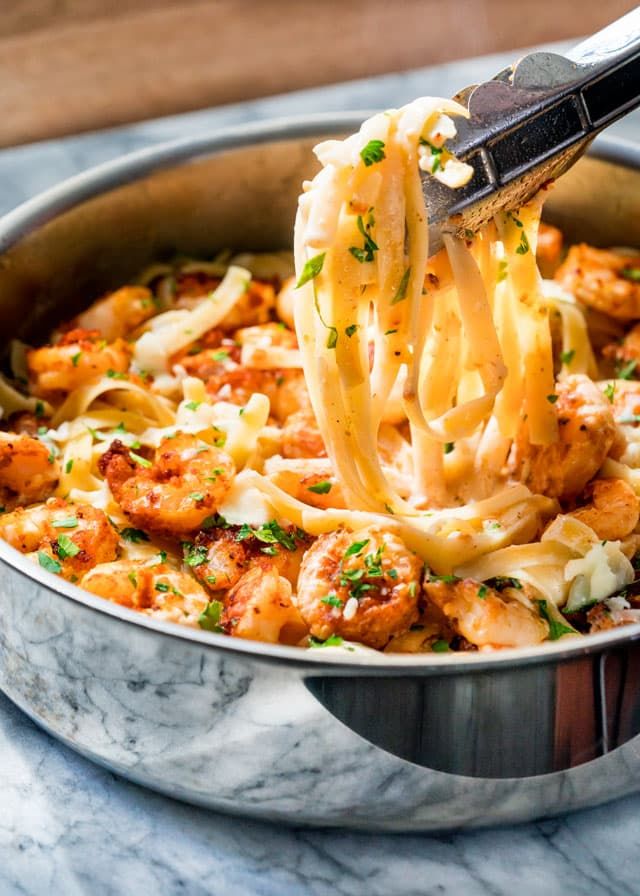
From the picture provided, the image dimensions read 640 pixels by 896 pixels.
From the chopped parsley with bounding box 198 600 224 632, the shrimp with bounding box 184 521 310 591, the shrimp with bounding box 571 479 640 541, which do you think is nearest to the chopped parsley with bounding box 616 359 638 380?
the shrimp with bounding box 571 479 640 541

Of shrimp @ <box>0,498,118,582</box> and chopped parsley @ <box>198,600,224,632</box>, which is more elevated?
shrimp @ <box>0,498,118,582</box>

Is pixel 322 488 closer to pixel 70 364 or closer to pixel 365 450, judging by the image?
pixel 365 450

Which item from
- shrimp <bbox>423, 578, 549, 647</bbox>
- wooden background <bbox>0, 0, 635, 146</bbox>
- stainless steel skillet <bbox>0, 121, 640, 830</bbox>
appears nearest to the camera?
stainless steel skillet <bbox>0, 121, 640, 830</bbox>

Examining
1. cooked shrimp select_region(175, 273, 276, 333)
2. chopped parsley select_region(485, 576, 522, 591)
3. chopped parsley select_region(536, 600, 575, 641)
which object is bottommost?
chopped parsley select_region(536, 600, 575, 641)

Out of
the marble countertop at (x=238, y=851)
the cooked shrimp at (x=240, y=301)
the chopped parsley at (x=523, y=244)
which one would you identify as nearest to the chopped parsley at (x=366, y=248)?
the chopped parsley at (x=523, y=244)

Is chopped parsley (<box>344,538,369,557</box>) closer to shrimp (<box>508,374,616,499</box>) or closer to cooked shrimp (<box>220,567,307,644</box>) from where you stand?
cooked shrimp (<box>220,567,307,644</box>)

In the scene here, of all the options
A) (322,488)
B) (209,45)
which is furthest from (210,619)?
(209,45)
